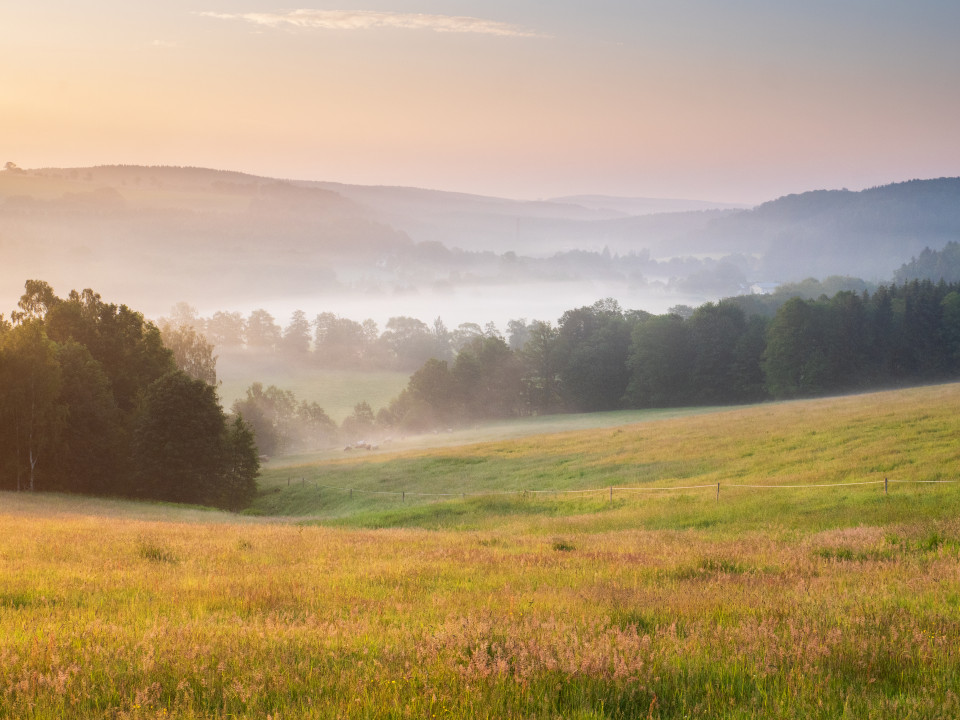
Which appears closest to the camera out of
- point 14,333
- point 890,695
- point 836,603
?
point 890,695

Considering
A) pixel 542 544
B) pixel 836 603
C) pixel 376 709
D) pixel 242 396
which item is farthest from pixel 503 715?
pixel 242 396

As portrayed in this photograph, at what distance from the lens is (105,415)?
54.1m

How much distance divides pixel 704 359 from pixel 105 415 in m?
85.4

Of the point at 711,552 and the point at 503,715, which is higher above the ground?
the point at 503,715

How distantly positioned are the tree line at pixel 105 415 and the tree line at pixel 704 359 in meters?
68.4

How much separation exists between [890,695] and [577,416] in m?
105

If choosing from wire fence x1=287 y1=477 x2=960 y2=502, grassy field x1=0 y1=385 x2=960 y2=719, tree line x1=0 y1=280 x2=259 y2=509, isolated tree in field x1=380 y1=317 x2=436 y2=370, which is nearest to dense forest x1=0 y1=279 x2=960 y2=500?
tree line x1=0 y1=280 x2=259 y2=509

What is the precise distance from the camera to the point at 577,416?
109 m

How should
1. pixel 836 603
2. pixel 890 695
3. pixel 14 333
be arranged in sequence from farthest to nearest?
pixel 14 333 → pixel 836 603 → pixel 890 695

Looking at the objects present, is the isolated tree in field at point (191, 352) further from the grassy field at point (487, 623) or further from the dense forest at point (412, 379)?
the grassy field at point (487, 623)

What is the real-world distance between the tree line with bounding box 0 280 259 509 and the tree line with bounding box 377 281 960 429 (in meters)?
68.4

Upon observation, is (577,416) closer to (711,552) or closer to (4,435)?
(4,435)

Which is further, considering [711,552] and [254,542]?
[254,542]

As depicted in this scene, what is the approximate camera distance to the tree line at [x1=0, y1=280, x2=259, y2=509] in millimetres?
49094
